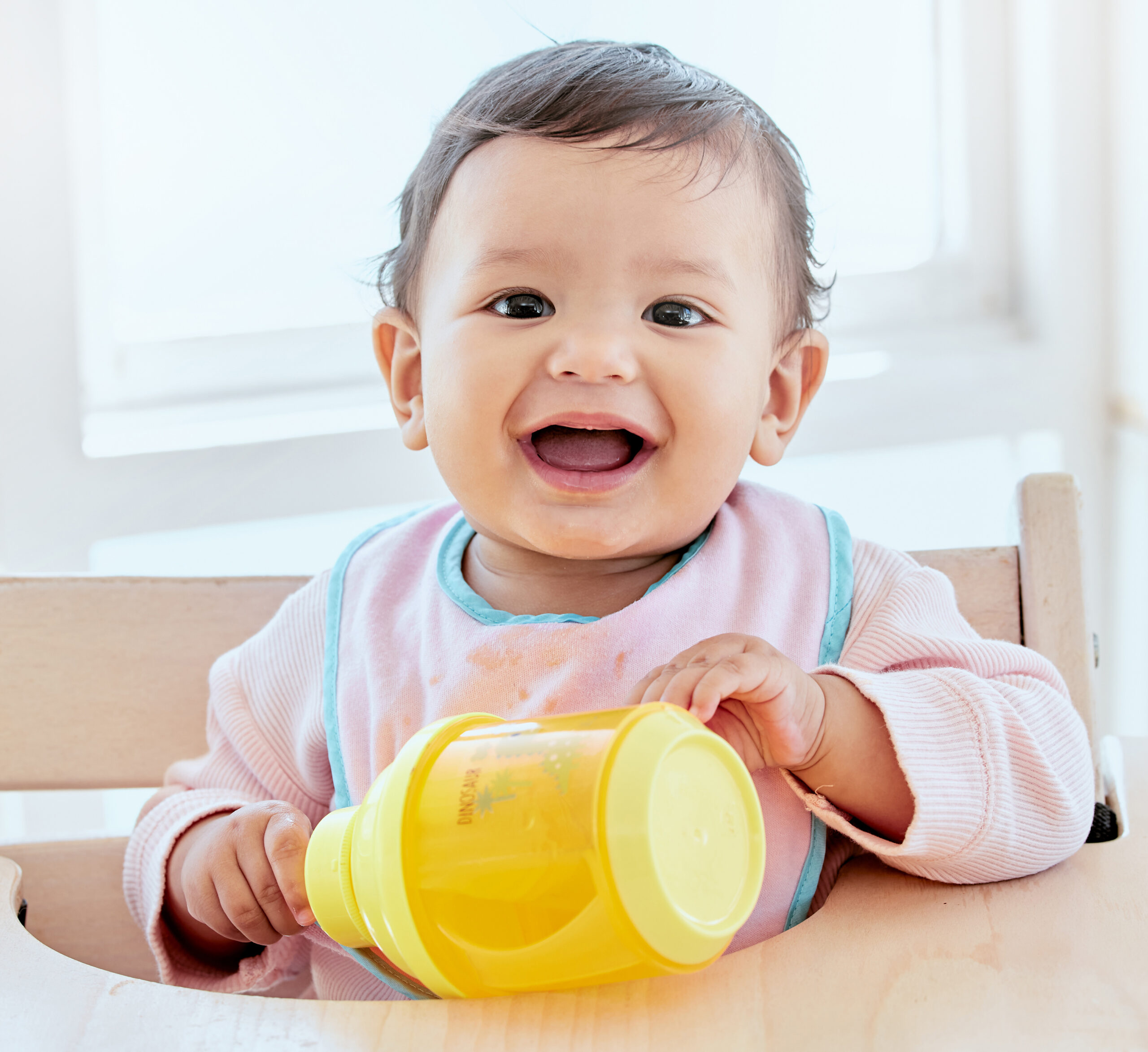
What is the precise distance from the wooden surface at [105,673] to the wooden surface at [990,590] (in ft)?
1.73

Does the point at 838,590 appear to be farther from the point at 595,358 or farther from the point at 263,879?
the point at 263,879

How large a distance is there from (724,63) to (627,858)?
3.94 feet

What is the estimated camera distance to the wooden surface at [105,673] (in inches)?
34.0

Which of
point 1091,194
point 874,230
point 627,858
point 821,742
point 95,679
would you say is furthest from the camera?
point 874,230

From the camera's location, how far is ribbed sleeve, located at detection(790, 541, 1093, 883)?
0.57 meters

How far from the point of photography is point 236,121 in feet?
4.52

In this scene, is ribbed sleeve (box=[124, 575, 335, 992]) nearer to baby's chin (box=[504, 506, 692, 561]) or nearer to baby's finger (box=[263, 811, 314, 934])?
baby's finger (box=[263, 811, 314, 934])

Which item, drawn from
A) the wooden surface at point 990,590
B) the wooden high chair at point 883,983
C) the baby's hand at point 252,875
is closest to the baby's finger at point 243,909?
the baby's hand at point 252,875

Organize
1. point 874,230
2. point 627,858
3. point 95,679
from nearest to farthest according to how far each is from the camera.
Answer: point 627,858
point 95,679
point 874,230

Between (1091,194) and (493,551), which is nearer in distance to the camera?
(493,551)

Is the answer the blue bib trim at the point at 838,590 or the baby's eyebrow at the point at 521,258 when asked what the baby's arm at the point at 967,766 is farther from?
the baby's eyebrow at the point at 521,258

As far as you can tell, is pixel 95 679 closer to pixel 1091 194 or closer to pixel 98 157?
pixel 98 157

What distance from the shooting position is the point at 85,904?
0.87 metres

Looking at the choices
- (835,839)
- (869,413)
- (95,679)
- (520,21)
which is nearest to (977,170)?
(869,413)
